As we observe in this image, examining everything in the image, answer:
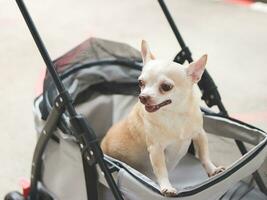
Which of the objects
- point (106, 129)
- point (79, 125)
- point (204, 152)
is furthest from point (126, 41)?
point (79, 125)

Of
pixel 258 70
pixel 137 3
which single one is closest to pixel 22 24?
pixel 137 3

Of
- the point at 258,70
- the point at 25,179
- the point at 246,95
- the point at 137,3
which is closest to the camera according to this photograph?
the point at 25,179

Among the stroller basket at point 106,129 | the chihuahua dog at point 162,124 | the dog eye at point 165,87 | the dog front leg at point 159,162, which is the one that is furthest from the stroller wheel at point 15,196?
the dog eye at point 165,87

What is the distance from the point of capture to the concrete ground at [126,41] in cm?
196

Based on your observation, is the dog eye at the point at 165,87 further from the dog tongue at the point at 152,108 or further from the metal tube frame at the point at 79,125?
the metal tube frame at the point at 79,125

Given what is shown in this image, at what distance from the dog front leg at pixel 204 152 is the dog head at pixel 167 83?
6.2 inches

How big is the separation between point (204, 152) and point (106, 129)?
426mm

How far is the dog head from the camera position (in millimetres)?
1018

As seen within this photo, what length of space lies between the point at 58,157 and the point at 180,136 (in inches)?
13.4

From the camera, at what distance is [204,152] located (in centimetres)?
121

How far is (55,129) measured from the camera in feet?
3.95

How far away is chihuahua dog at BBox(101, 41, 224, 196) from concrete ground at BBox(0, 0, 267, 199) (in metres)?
0.62

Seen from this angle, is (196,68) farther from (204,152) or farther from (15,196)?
(15,196)

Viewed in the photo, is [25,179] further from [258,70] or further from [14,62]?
[258,70]
